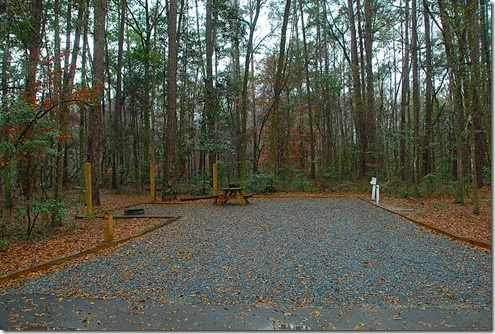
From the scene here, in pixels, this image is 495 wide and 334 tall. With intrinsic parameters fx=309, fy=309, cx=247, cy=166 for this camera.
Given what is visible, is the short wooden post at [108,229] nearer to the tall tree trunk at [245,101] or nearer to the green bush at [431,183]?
the tall tree trunk at [245,101]

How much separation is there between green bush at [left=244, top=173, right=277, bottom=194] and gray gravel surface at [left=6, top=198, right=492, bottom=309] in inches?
288

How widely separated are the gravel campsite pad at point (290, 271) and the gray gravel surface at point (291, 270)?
0.04ft

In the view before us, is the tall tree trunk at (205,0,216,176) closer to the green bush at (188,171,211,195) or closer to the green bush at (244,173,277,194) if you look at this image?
the green bush at (188,171,211,195)

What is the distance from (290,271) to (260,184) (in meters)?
9.65

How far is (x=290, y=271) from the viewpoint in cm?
341

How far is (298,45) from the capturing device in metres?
17.8

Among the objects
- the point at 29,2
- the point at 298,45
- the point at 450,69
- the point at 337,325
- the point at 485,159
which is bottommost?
the point at 337,325

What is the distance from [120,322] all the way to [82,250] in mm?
2328

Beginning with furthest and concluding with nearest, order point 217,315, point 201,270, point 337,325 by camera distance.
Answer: point 201,270
point 217,315
point 337,325

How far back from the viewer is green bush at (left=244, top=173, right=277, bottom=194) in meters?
13.0

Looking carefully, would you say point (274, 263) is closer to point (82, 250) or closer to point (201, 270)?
point (201, 270)

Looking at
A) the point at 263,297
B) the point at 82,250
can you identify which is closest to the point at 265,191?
the point at 82,250

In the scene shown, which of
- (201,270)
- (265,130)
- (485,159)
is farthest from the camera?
(265,130)

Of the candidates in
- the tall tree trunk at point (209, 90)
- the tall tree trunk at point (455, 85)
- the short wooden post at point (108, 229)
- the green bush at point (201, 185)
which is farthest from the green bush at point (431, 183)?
the short wooden post at point (108, 229)
